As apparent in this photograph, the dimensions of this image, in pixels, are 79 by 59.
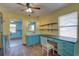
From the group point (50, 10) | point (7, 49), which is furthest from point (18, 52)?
point (50, 10)

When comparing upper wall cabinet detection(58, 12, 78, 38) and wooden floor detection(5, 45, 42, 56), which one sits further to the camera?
wooden floor detection(5, 45, 42, 56)

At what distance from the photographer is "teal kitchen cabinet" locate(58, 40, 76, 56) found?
6.17 feet

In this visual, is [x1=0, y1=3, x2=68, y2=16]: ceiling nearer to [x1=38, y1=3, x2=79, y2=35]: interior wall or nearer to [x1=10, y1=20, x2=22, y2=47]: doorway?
[x1=38, y1=3, x2=79, y2=35]: interior wall

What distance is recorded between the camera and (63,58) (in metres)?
1.90

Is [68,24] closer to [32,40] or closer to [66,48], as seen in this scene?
[66,48]

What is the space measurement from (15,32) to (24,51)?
0.43 meters

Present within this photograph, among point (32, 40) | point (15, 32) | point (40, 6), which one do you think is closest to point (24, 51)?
point (32, 40)

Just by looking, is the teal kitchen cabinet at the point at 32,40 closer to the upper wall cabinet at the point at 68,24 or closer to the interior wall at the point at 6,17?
the interior wall at the point at 6,17

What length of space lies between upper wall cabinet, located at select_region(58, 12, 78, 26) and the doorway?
32.5 inches

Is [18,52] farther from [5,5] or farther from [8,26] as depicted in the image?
[5,5]

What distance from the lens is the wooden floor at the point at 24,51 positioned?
6.52 feet

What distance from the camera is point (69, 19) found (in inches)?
74.5

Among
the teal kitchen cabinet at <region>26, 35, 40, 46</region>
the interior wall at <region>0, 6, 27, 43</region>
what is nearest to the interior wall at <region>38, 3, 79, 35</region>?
the teal kitchen cabinet at <region>26, 35, 40, 46</region>

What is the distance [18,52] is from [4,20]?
70 cm
